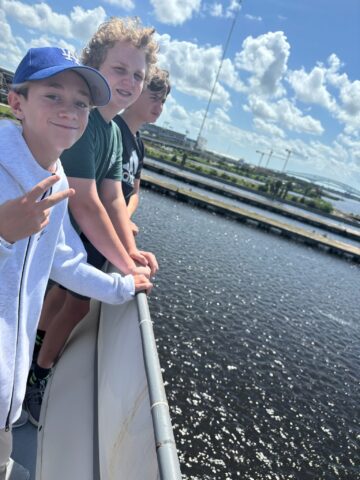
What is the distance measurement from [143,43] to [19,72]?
1.22 meters

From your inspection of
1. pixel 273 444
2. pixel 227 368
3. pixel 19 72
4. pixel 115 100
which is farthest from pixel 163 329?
pixel 19 72

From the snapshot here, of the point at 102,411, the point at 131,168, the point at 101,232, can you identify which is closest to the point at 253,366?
the point at 131,168

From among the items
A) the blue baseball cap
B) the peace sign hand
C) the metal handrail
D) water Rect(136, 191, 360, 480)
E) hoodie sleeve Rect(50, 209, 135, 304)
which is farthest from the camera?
water Rect(136, 191, 360, 480)

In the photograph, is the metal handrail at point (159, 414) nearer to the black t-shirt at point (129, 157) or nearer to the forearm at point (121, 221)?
the forearm at point (121, 221)

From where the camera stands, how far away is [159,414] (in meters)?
1.42

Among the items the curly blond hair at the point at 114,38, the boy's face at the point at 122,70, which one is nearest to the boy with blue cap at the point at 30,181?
the boy's face at the point at 122,70

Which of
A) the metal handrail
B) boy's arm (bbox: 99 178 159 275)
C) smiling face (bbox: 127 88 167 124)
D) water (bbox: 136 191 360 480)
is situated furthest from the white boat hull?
water (bbox: 136 191 360 480)

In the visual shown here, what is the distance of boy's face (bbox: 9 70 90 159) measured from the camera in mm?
1567

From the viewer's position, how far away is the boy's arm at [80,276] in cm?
209

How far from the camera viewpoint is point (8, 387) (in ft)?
5.32

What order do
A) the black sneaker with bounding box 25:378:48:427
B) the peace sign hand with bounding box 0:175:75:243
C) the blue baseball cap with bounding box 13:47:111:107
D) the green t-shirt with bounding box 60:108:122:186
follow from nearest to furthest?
the peace sign hand with bounding box 0:175:75:243 → the blue baseball cap with bounding box 13:47:111:107 → the green t-shirt with bounding box 60:108:122:186 → the black sneaker with bounding box 25:378:48:427

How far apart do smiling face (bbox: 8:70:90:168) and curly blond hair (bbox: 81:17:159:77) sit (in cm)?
98

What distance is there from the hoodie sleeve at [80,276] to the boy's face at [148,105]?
1471 millimetres

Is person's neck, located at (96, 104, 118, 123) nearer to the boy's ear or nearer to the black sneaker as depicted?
the boy's ear
